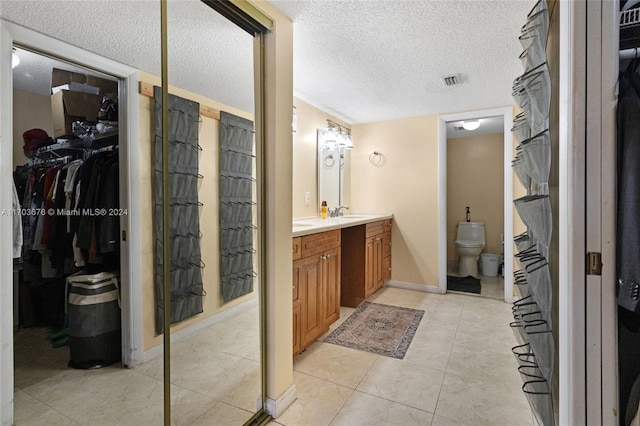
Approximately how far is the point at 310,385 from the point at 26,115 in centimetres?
193

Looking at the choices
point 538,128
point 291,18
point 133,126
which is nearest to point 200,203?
point 133,126

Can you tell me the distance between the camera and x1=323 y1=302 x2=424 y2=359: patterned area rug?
7.94 feet

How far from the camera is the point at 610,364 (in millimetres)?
904

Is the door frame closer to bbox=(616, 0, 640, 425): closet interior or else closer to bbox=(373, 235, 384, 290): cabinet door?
bbox=(373, 235, 384, 290): cabinet door

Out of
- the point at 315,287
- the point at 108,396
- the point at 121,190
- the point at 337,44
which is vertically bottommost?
the point at 108,396

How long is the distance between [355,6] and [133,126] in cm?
134

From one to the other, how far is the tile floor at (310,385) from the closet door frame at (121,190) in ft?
0.14

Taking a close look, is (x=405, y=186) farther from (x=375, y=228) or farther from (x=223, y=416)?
(x=223, y=416)

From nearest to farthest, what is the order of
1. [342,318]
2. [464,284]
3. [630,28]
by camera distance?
[630,28] → [342,318] → [464,284]

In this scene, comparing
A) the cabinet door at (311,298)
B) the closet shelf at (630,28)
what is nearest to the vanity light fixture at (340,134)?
the cabinet door at (311,298)

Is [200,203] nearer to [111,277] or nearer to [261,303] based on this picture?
[111,277]

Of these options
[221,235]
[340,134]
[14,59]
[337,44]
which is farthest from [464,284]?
[14,59]

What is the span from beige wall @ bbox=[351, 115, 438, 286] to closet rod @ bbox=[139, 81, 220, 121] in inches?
120

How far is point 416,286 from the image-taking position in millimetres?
3973
